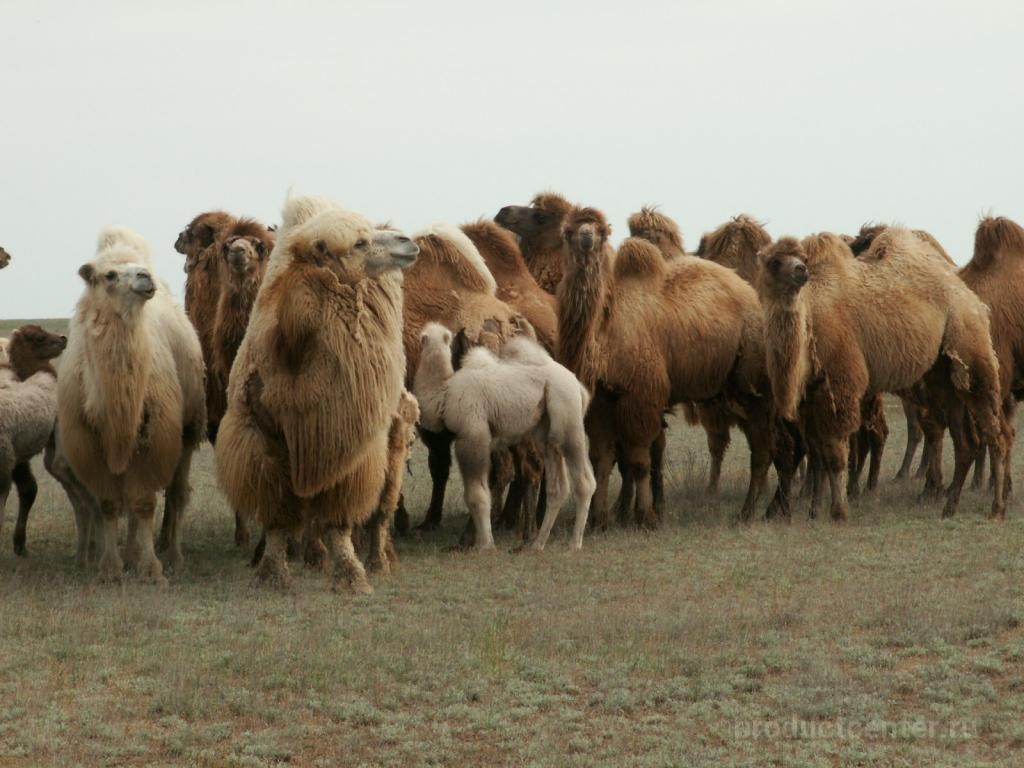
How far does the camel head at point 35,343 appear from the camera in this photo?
40.8 feet

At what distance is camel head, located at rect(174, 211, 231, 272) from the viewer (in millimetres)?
12266

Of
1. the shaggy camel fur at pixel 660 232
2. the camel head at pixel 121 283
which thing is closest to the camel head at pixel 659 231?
the shaggy camel fur at pixel 660 232

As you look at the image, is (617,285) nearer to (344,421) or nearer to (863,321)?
(863,321)

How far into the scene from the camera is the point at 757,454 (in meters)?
14.0

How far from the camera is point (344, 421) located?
947 centimetres

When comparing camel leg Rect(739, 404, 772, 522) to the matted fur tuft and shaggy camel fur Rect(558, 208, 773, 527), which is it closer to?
shaggy camel fur Rect(558, 208, 773, 527)

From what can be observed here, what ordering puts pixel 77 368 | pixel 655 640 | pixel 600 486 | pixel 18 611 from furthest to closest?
1. pixel 600 486
2. pixel 77 368
3. pixel 18 611
4. pixel 655 640

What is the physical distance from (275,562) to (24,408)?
118 inches

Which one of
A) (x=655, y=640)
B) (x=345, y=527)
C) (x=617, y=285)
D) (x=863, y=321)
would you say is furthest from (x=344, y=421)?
(x=863, y=321)

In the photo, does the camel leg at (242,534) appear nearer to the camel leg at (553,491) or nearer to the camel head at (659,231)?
the camel leg at (553,491)

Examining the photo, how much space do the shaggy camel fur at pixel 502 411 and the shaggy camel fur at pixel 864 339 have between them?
81.8 inches

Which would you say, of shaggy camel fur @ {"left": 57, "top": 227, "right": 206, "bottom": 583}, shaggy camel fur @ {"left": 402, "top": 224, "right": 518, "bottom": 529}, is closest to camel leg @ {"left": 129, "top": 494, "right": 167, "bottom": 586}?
shaggy camel fur @ {"left": 57, "top": 227, "right": 206, "bottom": 583}

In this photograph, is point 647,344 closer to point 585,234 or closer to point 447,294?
point 585,234

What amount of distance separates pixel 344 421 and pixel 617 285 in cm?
478
